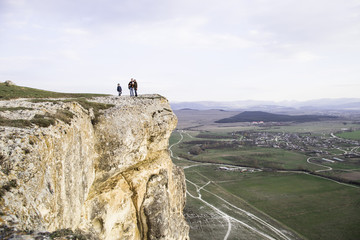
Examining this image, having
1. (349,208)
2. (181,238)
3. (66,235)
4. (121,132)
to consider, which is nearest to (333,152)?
(349,208)

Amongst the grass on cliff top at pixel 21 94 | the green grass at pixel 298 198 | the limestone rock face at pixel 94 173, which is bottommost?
the green grass at pixel 298 198

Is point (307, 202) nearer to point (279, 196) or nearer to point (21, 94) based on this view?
point (279, 196)

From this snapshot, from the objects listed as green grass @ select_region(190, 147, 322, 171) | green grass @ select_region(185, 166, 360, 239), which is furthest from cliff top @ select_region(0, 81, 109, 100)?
green grass @ select_region(190, 147, 322, 171)

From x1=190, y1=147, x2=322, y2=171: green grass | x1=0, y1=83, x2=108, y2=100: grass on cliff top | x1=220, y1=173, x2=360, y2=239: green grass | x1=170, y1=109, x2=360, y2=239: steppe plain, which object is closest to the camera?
x1=0, y1=83, x2=108, y2=100: grass on cliff top

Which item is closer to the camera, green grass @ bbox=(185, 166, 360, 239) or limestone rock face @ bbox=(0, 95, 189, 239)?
limestone rock face @ bbox=(0, 95, 189, 239)

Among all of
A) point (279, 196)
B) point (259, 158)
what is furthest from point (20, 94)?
point (259, 158)

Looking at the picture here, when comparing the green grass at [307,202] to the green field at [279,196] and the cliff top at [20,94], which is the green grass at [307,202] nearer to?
the green field at [279,196]

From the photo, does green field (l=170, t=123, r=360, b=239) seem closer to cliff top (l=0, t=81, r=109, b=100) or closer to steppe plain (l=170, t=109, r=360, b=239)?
steppe plain (l=170, t=109, r=360, b=239)

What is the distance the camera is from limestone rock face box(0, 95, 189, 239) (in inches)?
248

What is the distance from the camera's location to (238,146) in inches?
4220

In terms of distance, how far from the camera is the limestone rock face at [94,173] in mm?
6289

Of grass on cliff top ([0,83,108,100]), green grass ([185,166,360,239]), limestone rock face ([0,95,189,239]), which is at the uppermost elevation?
grass on cliff top ([0,83,108,100])

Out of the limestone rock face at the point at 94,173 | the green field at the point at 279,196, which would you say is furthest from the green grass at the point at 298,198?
the limestone rock face at the point at 94,173

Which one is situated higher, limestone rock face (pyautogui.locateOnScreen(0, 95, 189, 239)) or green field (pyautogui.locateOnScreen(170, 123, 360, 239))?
limestone rock face (pyautogui.locateOnScreen(0, 95, 189, 239))
